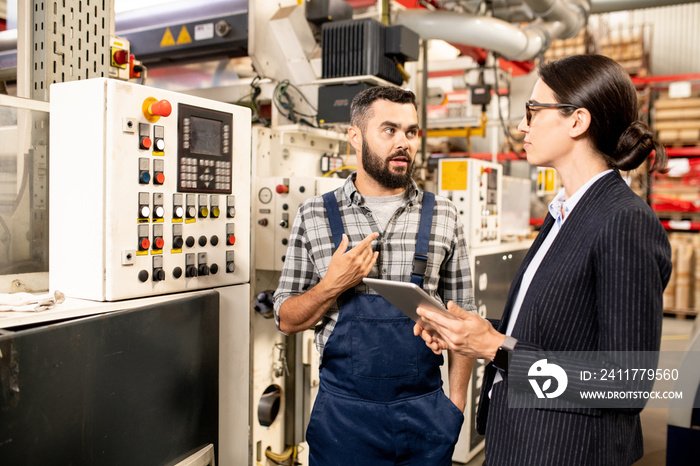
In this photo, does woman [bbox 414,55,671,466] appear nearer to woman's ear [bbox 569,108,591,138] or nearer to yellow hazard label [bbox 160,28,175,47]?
woman's ear [bbox 569,108,591,138]

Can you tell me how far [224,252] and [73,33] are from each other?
2.81 ft

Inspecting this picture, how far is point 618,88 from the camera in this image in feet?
4.06

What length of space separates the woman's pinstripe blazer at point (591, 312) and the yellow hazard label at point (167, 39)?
2.93m

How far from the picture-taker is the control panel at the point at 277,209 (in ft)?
9.16

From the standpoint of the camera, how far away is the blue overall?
164 centimetres

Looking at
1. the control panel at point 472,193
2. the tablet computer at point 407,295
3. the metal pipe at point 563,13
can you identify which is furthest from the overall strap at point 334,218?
the metal pipe at point 563,13

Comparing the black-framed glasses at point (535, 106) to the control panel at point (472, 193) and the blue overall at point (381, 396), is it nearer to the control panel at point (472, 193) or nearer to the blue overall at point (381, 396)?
the blue overall at point (381, 396)

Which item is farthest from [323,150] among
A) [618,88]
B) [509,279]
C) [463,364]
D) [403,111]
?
[618,88]

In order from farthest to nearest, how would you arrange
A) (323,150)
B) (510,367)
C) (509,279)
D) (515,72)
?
1. (515,72)
2. (509,279)
3. (323,150)
4. (510,367)

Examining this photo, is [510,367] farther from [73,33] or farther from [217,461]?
[73,33]

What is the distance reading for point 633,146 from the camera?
1.22m

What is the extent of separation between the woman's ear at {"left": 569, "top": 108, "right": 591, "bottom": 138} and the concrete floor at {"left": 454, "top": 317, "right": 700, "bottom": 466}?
220cm

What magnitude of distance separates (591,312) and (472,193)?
229cm

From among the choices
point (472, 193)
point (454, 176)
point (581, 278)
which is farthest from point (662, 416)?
point (581, 278)
